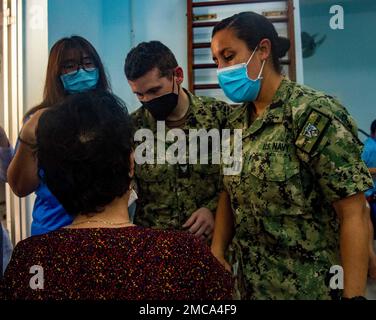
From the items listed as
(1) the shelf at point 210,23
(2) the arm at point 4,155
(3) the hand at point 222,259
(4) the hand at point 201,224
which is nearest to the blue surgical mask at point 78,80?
(2) the arm at point 4,155

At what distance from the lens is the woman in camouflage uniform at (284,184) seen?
2.78 ft

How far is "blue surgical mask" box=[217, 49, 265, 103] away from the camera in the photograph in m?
1.04

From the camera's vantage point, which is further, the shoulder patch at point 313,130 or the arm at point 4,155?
the arm at point 4,155

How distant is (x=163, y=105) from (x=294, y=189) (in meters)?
0.50

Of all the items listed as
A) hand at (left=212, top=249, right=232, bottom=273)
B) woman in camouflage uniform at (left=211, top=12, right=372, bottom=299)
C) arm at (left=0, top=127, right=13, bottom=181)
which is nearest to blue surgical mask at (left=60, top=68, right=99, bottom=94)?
arm at (left=0, top=127, right=13, bottom=181)

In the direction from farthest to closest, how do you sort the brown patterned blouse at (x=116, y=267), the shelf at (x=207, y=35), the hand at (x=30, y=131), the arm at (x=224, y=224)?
the shelf at (x=207, y=35)
the arm at (x=224, y=224)
the hand at (x=30, y=131)
the brown patterned blouse at (x=116, y=267)

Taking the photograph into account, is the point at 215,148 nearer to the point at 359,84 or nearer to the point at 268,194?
the point at 268,194

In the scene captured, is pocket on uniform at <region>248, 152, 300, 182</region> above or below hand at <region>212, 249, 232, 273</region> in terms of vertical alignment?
above

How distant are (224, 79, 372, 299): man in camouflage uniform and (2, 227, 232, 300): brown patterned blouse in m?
0.35

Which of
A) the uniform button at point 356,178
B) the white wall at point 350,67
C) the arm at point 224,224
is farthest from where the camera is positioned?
the white wall at point 350,67

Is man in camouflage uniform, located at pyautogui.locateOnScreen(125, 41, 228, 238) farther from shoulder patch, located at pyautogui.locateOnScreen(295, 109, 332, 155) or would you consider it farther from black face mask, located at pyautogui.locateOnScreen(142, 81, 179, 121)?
shoulder patch, located at pyautogui.locateOnScreen(295, 109, 332, 155)

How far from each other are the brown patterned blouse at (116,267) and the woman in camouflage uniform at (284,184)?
1.18 ft

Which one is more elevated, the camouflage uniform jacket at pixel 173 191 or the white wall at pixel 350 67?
the white wall at pixel 350 67

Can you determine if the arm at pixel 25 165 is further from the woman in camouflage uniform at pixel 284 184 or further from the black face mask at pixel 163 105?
the woman in camouflage uniform at pixel 284 184
